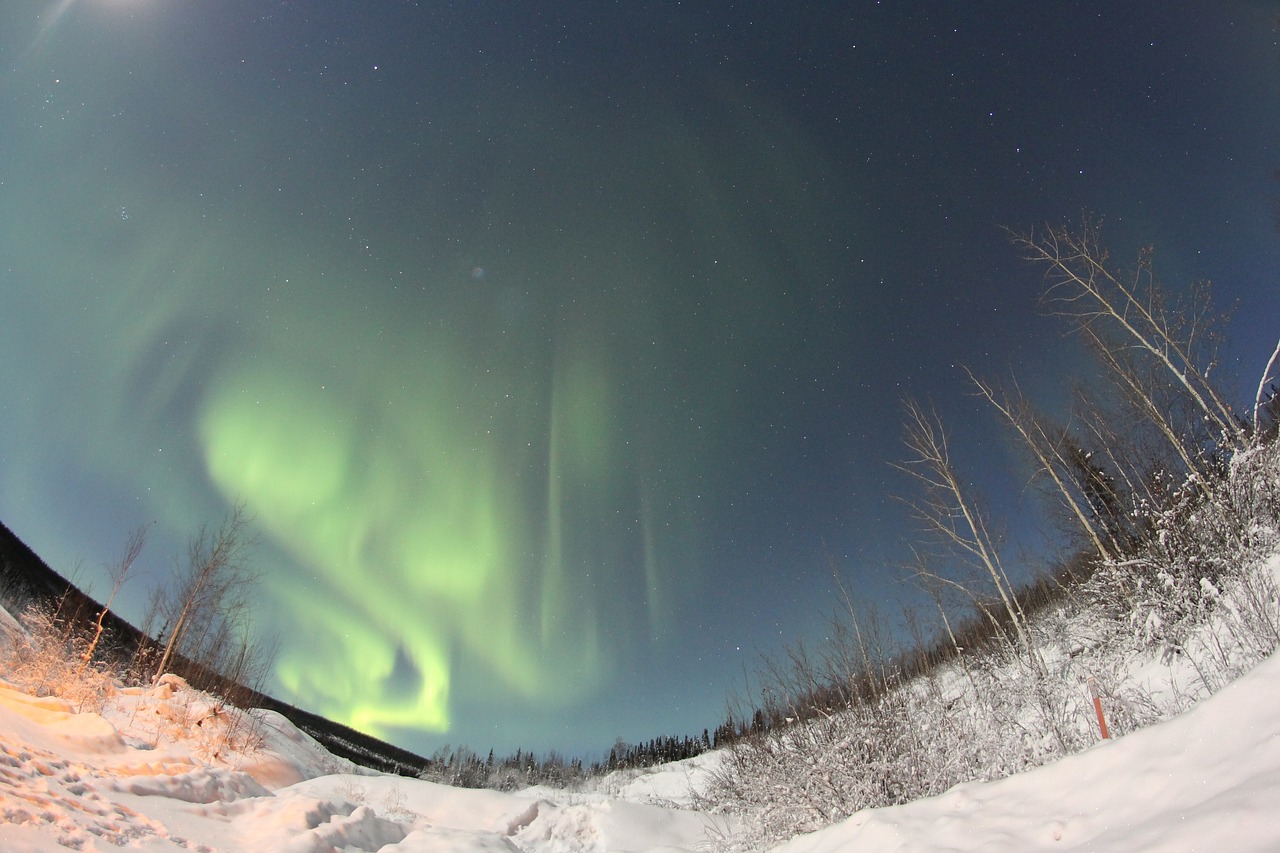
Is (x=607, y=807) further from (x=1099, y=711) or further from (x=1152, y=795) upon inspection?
(x=1152, y=795)

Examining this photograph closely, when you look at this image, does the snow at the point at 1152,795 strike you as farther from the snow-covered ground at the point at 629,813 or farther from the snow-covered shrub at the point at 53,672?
the snow-covered shrub at the point at 53,672

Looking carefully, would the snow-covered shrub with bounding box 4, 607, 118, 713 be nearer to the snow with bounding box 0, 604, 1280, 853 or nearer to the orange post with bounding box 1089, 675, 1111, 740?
the snow with bounding box 0, 604, 1280, 853

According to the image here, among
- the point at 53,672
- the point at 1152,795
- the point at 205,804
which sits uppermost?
the point at 53,672

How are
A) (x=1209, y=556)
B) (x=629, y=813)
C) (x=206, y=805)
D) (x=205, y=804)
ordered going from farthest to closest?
(x=629, y=813), (x=1209, y=556), (x=205, y=804), (x=206, y=805)

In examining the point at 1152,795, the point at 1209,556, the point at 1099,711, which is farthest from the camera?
the point at 1209,556

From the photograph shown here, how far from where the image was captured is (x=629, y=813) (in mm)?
15430

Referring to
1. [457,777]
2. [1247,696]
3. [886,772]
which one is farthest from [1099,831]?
[457,777]

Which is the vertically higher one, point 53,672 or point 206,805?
point 53,672

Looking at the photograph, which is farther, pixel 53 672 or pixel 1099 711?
pixel 53 672

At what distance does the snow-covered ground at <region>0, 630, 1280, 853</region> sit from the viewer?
2873mm

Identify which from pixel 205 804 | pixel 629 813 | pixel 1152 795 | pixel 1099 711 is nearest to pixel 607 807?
pixel 629 813

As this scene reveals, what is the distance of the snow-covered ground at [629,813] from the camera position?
2.87 metres

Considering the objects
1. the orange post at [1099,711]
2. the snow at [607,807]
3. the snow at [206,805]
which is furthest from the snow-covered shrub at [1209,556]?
the snow at [206,805]

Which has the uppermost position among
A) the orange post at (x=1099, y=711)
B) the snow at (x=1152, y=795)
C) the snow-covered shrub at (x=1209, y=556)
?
the snow-covered shrub at (x=1209, y=556)
